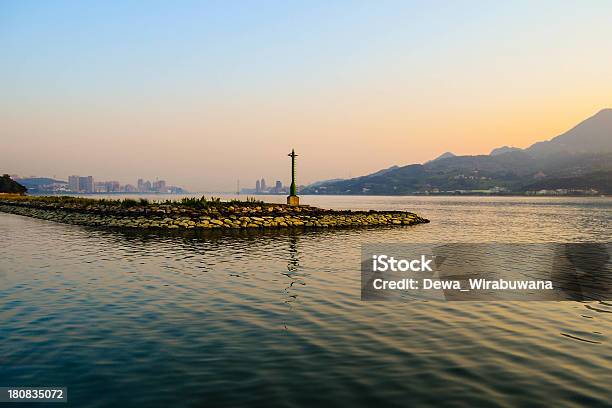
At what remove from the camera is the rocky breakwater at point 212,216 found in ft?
145

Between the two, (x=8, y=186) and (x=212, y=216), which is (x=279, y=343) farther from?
(x=8, y=186)

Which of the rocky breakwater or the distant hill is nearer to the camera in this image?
the rocky breakwater

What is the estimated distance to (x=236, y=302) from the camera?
14273 mm

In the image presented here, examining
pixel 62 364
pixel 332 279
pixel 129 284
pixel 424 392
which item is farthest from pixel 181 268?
pixel 424 392

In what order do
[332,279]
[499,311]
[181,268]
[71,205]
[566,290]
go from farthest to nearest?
[71,205], [181,268], [332,279], [566,290], [499,311]

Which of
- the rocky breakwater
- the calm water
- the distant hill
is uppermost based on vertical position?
the distant hill

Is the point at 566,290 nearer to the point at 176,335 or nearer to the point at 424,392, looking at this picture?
the point at 424,392

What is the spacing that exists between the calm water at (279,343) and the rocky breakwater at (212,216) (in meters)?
24.5

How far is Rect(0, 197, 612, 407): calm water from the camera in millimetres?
7527

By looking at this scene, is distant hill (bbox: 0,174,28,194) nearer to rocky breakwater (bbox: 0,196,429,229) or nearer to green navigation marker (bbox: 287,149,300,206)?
rocky breakwater (bbox: 0,196,429,229)

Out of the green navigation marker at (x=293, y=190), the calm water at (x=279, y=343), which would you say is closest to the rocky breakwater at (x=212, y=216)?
the green navigation marker at (x=293, y=190)

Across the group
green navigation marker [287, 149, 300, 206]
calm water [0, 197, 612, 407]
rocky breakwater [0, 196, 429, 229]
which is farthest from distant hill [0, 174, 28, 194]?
calm water [0, 197, 612, 407]

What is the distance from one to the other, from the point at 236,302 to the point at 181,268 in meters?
7.53

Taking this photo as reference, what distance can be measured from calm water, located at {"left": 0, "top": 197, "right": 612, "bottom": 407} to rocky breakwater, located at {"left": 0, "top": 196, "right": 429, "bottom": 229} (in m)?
24.5
